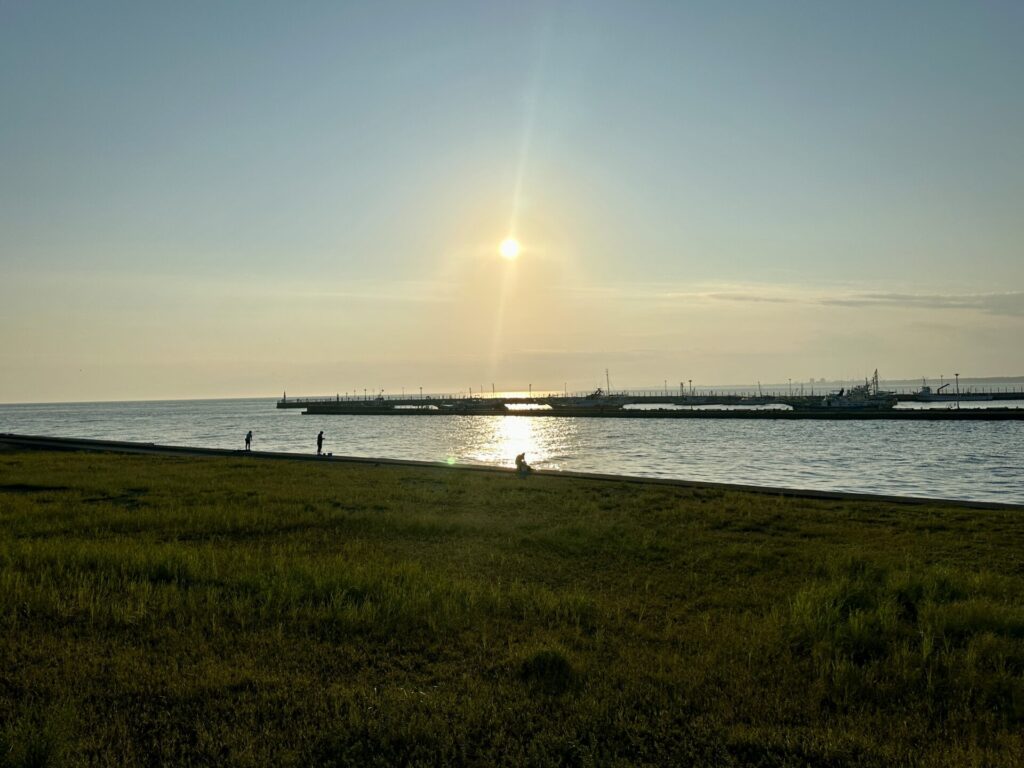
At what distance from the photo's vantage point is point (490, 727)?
22.2ft

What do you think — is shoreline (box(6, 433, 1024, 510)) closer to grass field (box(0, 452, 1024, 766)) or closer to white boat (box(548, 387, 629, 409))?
grass field (box(0, 452, 1024, 766))

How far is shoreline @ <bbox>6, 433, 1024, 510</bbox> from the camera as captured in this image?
24.3 m

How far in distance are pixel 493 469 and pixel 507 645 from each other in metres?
26.8

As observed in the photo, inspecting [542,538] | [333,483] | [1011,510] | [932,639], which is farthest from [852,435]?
[932,639]

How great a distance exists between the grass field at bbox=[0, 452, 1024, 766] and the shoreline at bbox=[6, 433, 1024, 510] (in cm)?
605

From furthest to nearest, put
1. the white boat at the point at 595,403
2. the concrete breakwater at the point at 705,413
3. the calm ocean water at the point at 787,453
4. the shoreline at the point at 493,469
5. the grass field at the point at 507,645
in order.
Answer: the white boat at the point at 595,403 < the concrete breakwater at the point at 705,413 < the calm ocean water at the point at 787,453 < the shoreline at the point at 493,469 < the grass field at the point at 507,645

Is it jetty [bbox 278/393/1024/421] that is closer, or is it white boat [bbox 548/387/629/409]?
jetty [bbox 278/393/1024/421]

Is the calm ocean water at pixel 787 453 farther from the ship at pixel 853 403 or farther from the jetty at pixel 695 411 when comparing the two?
the ship at pixel 853 403

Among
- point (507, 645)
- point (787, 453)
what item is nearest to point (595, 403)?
point (787, 453)

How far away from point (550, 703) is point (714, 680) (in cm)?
200

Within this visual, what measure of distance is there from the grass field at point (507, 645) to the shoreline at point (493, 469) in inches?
238

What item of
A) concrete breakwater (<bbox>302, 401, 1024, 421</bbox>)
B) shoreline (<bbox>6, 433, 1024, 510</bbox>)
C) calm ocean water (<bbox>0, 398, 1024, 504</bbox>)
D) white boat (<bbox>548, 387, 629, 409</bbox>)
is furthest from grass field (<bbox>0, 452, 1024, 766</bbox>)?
white boat (<bbox>548, 387, 629, 409</bbox>)

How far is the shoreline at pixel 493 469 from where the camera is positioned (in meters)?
24.3

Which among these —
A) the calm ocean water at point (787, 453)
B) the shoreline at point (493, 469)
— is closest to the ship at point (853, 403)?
the calm ocean water at point (787, 453)
